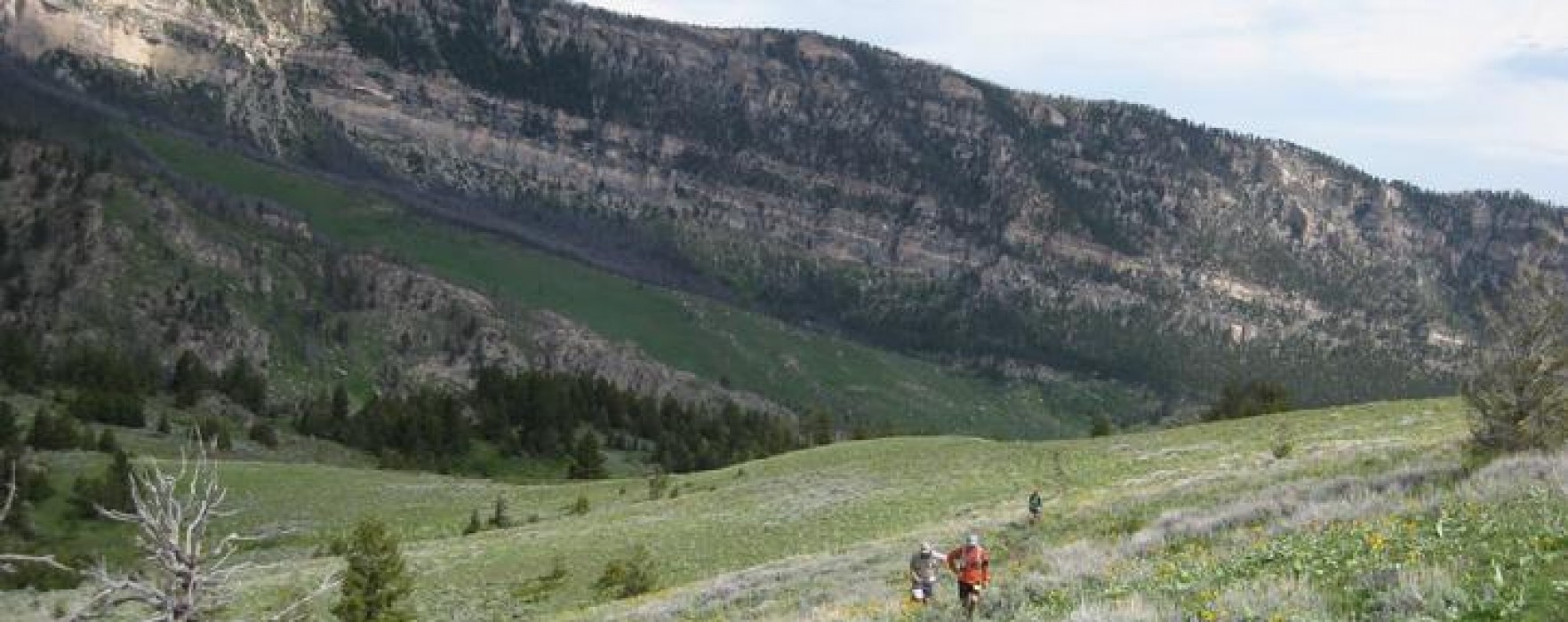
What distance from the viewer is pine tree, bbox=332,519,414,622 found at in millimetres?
32781

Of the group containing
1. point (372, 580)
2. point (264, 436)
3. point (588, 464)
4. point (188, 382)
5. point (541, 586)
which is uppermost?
point (372, 580)

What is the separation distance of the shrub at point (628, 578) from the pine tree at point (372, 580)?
6.57 meters

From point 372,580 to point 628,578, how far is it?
838 centimetres

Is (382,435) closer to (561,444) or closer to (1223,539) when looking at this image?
(561,444)

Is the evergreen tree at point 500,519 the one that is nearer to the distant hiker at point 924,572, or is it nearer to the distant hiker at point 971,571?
the distant hiker at point 924,572

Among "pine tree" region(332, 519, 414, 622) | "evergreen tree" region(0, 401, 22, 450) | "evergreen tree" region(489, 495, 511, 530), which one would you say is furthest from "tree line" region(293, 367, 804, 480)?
"pine tree" region(332, 519, 414, 622)

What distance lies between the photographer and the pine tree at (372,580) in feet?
108

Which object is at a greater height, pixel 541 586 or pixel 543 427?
pixel 541 586

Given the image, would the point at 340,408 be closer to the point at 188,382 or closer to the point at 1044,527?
the point at 188,382

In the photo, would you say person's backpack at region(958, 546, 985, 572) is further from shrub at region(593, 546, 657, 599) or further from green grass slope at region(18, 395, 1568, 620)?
shrub at region(593, 546, 657, 599)

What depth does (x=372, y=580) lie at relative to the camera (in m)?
33.2

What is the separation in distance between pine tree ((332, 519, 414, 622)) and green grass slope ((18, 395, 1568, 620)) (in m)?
3.64

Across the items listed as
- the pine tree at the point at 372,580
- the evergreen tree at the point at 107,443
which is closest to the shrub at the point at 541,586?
the pine tree at the point at 372,580

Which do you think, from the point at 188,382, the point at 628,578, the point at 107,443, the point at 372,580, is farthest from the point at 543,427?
the point at 372,580
